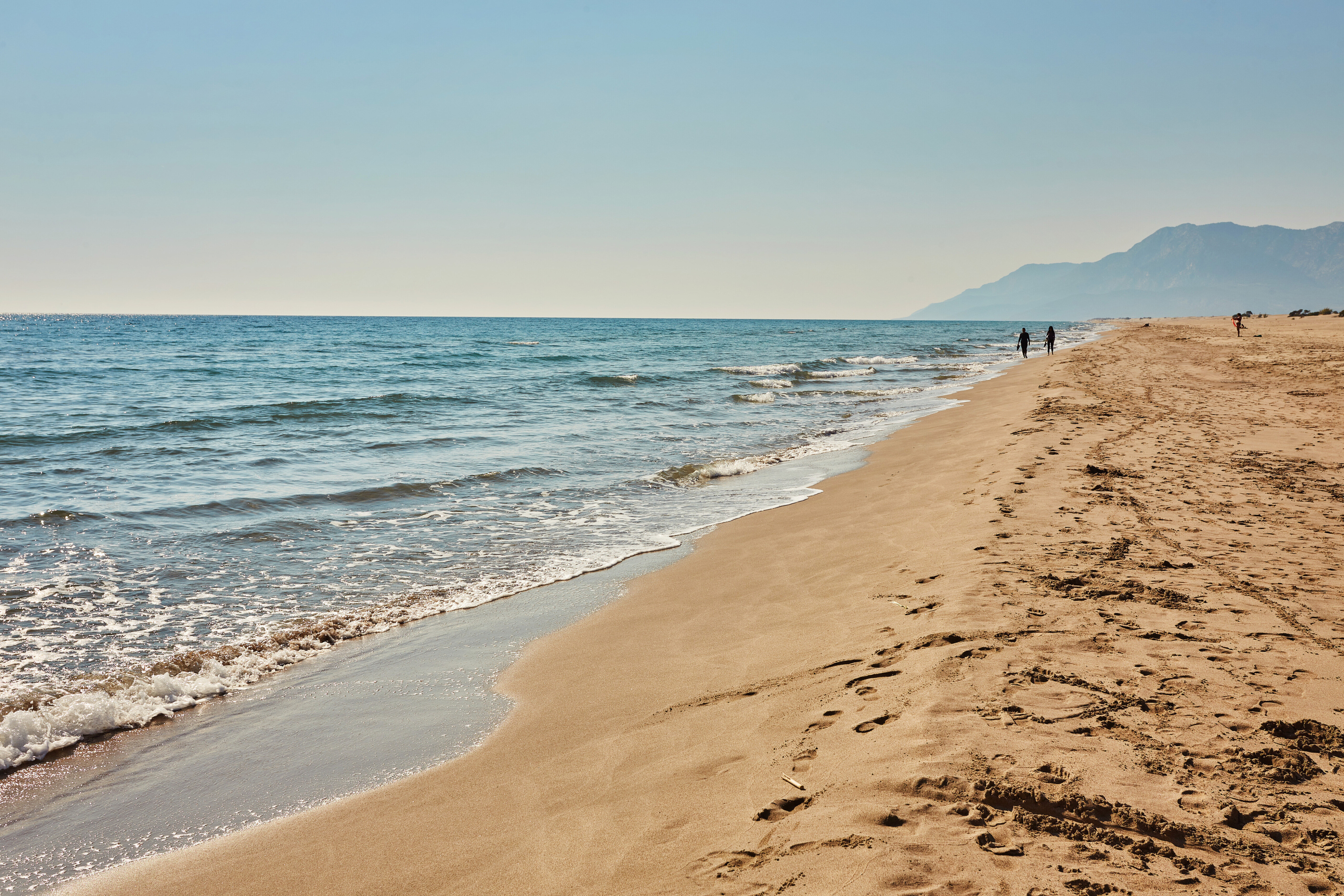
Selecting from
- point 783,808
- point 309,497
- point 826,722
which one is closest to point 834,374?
point 309,497

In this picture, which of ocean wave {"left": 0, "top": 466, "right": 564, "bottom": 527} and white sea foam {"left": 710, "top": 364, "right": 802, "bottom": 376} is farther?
white sea foam {"left": 710, "top": 364, "right": 802, "bottom": 376}

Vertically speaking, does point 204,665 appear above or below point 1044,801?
below

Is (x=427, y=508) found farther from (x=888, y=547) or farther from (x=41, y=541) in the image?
(x=888, y=547)

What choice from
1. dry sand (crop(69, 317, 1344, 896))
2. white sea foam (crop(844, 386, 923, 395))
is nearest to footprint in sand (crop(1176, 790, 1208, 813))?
dry sand (crop(69, 317, 1344, 896))

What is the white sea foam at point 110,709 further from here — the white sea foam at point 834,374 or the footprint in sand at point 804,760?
the white sea foam at point 834,374

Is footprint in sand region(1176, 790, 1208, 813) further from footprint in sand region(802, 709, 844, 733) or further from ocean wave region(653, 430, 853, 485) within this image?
ocean wave region(653, 430, 853, 485)

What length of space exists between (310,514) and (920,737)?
929cm

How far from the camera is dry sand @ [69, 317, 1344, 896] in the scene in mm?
2633

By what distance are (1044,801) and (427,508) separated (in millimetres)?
9307

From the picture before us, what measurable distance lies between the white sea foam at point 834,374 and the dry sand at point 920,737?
29.2 meters

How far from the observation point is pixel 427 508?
10.6 meters

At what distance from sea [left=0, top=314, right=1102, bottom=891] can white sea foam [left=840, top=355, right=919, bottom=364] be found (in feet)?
50.8

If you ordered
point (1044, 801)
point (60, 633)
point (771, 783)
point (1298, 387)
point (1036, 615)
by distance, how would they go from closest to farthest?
point (1044, 801) → point (771, 783) → point (1036, 615) → point (60, 633) → point (1298, 387)

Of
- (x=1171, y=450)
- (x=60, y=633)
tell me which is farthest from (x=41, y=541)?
(x=1171, y=450)
